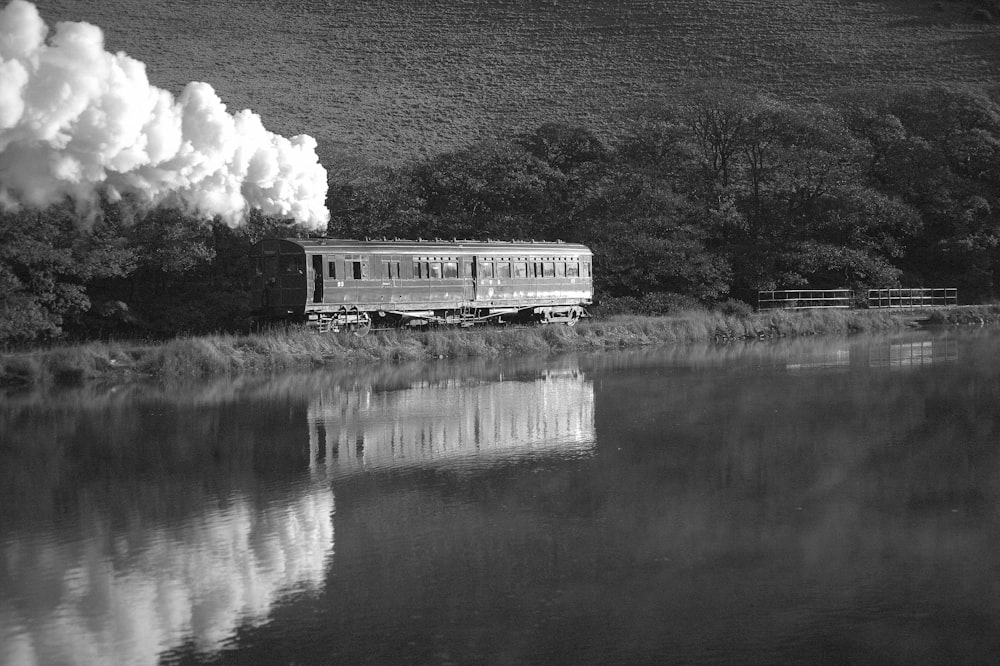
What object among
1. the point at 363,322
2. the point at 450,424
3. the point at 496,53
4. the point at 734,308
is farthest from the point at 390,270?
the point at 496,53

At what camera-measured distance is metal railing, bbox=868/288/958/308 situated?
49.3 metres

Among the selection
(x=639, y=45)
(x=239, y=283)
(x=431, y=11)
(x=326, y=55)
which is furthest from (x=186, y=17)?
(x=239, y=283)

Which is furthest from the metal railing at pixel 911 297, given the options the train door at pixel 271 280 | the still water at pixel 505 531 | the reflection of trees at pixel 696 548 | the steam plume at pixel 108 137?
the reflection of trees at pixel 696 548

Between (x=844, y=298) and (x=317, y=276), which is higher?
(x=317, y=276)

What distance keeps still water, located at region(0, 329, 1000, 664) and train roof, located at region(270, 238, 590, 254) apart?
39.0ft

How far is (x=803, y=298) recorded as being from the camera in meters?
48.4

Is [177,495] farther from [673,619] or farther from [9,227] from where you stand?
[9,227]

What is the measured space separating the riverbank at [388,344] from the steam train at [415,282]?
139 centimetres

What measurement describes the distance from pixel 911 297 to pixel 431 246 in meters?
24.7

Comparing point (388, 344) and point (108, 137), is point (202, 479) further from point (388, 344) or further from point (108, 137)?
point (108, 137)

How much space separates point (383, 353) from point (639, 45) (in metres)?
72.3

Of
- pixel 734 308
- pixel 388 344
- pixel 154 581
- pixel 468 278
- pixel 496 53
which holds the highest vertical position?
pixel 496 53

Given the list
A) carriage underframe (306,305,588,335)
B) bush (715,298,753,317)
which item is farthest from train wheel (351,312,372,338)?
bush (715,298,753,317)

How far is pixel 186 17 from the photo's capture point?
88.5 meters
